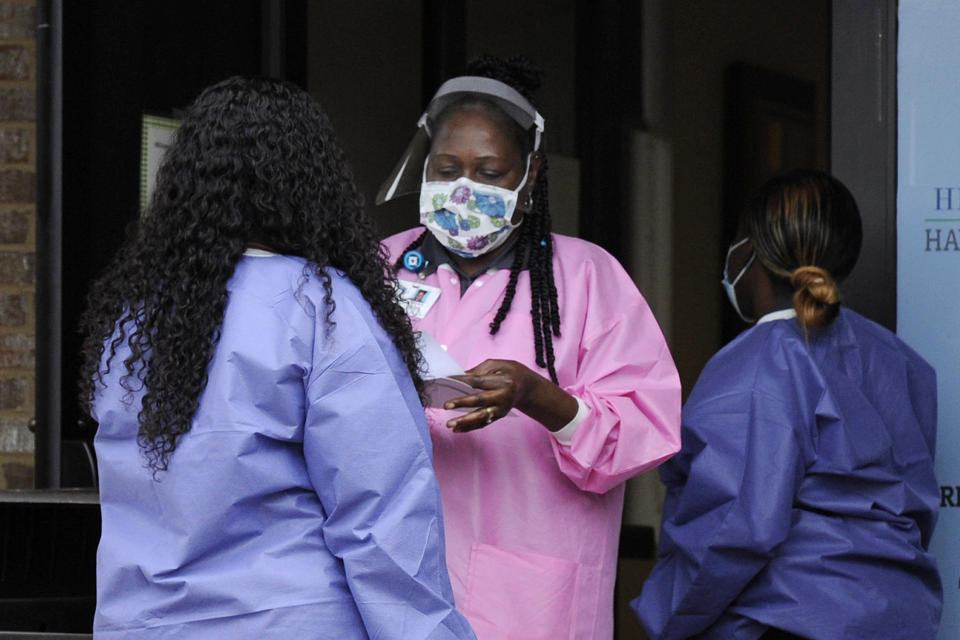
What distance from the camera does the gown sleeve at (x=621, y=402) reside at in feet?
8.00

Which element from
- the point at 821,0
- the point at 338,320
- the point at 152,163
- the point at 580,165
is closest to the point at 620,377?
the point at 338,320

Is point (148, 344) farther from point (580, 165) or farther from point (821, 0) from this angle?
point (821, 0)

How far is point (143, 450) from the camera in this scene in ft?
5.88

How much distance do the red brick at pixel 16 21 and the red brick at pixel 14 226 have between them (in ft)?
1.60

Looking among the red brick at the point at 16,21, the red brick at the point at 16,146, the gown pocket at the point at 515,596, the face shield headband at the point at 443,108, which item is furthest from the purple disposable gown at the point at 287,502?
the red brick at the point at 16,21

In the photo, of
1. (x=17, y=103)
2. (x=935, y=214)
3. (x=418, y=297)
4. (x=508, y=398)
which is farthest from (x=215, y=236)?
(x=17, y=103)

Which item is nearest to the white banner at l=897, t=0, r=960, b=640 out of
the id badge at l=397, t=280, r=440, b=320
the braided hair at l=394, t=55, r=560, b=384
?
the braided hair at l=394, t=55, r=560, b=384

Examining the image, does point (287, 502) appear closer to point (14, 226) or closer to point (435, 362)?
point (435, 362)

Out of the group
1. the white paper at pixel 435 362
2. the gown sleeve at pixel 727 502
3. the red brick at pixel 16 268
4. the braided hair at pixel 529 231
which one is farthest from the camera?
the red brick at pixel 16 268

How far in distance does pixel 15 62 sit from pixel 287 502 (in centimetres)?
240

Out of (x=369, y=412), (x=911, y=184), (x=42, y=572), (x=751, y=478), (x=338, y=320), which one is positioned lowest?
(x=42, y=572)

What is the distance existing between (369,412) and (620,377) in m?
0.85

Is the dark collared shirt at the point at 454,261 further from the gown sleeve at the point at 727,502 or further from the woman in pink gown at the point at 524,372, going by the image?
the gown sleeve at the point at 727,502

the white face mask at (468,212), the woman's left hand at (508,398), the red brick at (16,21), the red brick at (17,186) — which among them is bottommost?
the woman's left hand at (508,398)
